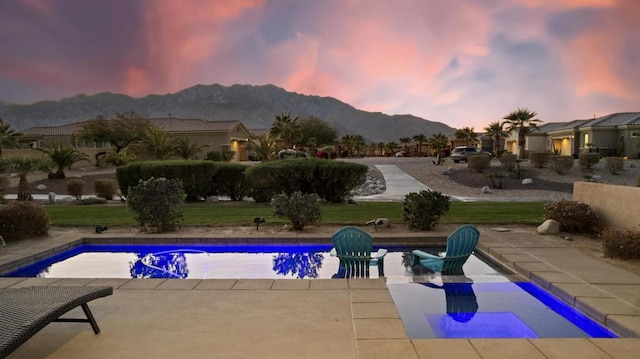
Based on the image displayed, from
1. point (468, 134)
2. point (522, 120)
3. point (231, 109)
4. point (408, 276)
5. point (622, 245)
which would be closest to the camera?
point (408, 276)

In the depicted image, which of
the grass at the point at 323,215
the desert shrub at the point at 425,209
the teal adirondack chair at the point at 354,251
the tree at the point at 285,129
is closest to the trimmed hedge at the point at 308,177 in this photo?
the grass at the point at 323,215

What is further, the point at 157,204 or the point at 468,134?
the point at 468,134

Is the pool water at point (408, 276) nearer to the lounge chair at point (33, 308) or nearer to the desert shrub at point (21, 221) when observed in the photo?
the desert shrub at point (21, 221)

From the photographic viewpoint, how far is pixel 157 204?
9.65 meters

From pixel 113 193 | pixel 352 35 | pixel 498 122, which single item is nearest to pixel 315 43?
pixel 352 35

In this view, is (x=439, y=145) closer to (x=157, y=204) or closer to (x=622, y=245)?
(x=622, y=245)

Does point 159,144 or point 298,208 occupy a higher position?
point 159,144

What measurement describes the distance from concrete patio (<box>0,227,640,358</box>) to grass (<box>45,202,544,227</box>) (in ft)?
15.6

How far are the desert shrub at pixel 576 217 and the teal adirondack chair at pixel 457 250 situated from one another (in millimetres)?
3886

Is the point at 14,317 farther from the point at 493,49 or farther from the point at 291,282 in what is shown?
the point at 493,49

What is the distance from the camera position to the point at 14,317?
11.0 feet

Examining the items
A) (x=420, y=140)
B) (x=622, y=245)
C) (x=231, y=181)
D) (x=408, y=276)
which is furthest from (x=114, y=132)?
(x=622, y=245)

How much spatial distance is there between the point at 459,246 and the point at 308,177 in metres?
9.00

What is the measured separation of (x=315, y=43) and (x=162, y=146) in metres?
14.6
